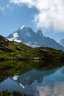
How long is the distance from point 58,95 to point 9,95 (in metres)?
23.4

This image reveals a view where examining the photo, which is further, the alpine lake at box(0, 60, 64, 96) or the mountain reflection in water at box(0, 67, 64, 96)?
the alpine lake at box(0, 60, 64, 96)

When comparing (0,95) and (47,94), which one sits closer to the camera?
(0,95)

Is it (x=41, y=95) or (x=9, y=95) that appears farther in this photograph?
(x=41, y=95)

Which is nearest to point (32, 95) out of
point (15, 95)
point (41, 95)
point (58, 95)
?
point (41, 95)

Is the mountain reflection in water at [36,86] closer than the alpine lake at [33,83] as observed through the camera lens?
Yes

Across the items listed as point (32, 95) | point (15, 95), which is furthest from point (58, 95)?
point (15, 95)

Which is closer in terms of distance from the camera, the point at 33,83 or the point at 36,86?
the point at 36,86

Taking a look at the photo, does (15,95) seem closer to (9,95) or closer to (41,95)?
(9,95)

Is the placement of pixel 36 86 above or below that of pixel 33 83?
below

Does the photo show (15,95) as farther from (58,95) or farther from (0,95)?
(58,95)

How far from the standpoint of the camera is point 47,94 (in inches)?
2447

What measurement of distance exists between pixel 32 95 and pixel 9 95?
67.2 ft

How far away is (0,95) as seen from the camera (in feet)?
133

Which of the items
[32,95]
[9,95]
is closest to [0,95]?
[9,95]
